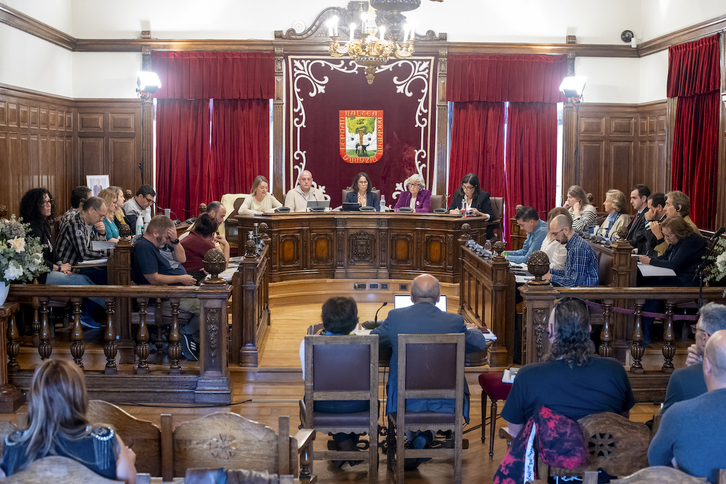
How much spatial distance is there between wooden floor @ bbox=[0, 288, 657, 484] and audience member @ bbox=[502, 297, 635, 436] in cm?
116

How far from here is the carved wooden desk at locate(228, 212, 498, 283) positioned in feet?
28.2

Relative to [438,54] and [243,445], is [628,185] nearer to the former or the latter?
[438,54]

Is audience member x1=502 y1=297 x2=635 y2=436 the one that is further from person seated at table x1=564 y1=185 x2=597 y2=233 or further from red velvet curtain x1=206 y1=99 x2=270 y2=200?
red velvet curtain x1=206 y1=99 x2=270 y2=200

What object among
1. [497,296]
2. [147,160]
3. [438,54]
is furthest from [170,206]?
[497,296]

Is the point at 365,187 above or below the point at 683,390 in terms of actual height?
above

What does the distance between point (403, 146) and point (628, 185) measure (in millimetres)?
3438

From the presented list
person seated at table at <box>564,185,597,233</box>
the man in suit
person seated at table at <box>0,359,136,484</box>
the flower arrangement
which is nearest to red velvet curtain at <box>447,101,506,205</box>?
person seated at table at <box>564,185,597,233</box>

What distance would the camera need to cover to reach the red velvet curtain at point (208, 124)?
35.2ft

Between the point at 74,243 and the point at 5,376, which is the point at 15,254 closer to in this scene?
the point at 5,376

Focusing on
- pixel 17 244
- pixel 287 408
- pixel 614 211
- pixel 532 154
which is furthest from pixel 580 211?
pixel 17 244

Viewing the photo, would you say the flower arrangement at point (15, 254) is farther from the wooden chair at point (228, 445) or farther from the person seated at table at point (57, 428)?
the person seated at table at point (57, 428)

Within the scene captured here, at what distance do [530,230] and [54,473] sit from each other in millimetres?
5246

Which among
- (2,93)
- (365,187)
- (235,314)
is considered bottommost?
(235,314)

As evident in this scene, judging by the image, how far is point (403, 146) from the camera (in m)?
11.1
